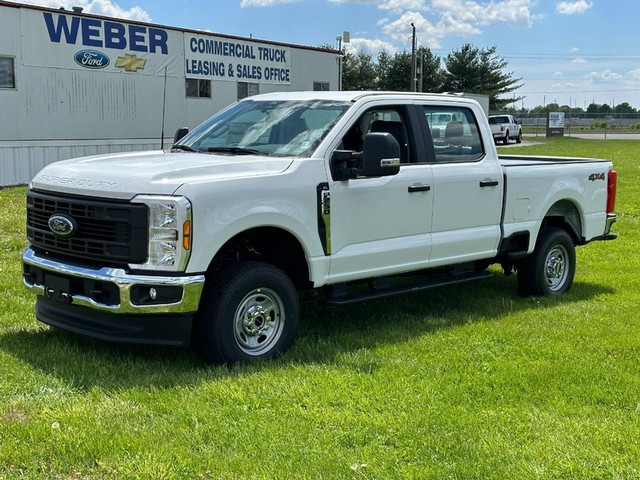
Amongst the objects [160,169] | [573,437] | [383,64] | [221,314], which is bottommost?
[573,437]

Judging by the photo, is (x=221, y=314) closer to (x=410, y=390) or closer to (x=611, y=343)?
(x=410, y=390)

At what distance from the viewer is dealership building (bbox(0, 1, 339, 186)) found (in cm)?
1808

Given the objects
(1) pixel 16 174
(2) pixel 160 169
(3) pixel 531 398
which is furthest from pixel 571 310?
(1) pixel 16 174

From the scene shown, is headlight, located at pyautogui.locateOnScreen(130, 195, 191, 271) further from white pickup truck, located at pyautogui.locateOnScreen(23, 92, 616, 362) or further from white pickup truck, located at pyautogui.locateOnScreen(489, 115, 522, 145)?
white pickup truck, located at pyautogui.locateOnScreen(489, 115, 522, 145)

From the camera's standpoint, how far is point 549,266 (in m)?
8.05

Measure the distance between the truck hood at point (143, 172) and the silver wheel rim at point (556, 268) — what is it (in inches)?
144

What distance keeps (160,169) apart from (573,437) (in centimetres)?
306

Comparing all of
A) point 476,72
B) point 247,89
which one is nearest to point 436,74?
point 476,72

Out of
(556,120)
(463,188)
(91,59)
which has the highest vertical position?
(91,59)

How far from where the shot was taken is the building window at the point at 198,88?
22500 mm

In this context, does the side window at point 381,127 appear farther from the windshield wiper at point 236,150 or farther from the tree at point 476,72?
the tree at point 476,72

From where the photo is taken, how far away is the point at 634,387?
505 centimetres

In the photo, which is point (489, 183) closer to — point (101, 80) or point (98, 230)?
point (98, 230)

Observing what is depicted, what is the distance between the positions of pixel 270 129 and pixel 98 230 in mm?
1806
